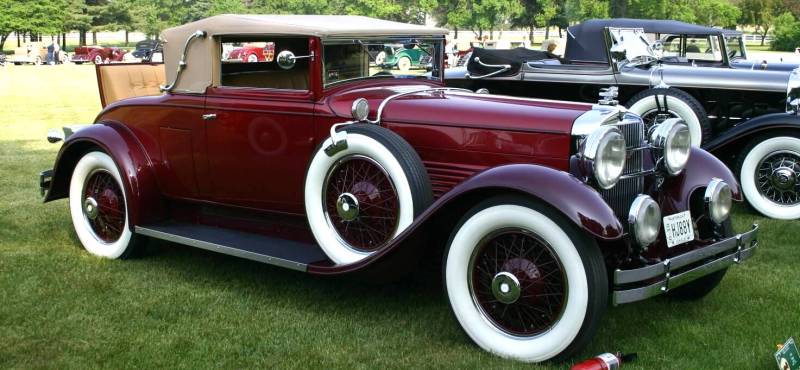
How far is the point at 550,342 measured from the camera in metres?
3.42

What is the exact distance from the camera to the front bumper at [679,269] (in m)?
3.32

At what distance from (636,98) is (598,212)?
470cm

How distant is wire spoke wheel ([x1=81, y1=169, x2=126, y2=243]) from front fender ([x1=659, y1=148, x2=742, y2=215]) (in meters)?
3.34

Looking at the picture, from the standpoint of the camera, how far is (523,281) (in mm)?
3492

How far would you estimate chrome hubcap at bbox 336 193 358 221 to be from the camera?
414 centimetres

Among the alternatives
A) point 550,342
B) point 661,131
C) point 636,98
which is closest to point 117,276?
point 550,342

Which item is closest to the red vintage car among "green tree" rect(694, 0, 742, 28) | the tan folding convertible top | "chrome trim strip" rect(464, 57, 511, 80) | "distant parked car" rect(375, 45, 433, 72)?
the tan folding convertible top

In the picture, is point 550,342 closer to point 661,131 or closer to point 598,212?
point 598,212

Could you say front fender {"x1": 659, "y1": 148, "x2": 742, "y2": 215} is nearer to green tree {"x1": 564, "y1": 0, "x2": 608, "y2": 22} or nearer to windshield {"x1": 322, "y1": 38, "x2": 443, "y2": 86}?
windshield {"x1": 322, "y1": 38, "x2": 443, "y2": 86}

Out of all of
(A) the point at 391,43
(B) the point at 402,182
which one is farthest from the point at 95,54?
(B) the point at 402,182

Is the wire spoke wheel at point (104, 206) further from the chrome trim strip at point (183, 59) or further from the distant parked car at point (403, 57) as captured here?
the distant parked car at point (403, 57)

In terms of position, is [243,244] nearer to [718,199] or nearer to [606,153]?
[606,153]

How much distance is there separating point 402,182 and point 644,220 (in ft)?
3.77

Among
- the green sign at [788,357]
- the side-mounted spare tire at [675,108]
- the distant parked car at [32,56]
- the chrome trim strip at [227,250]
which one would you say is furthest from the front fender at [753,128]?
the distant parked car at [32,56]
